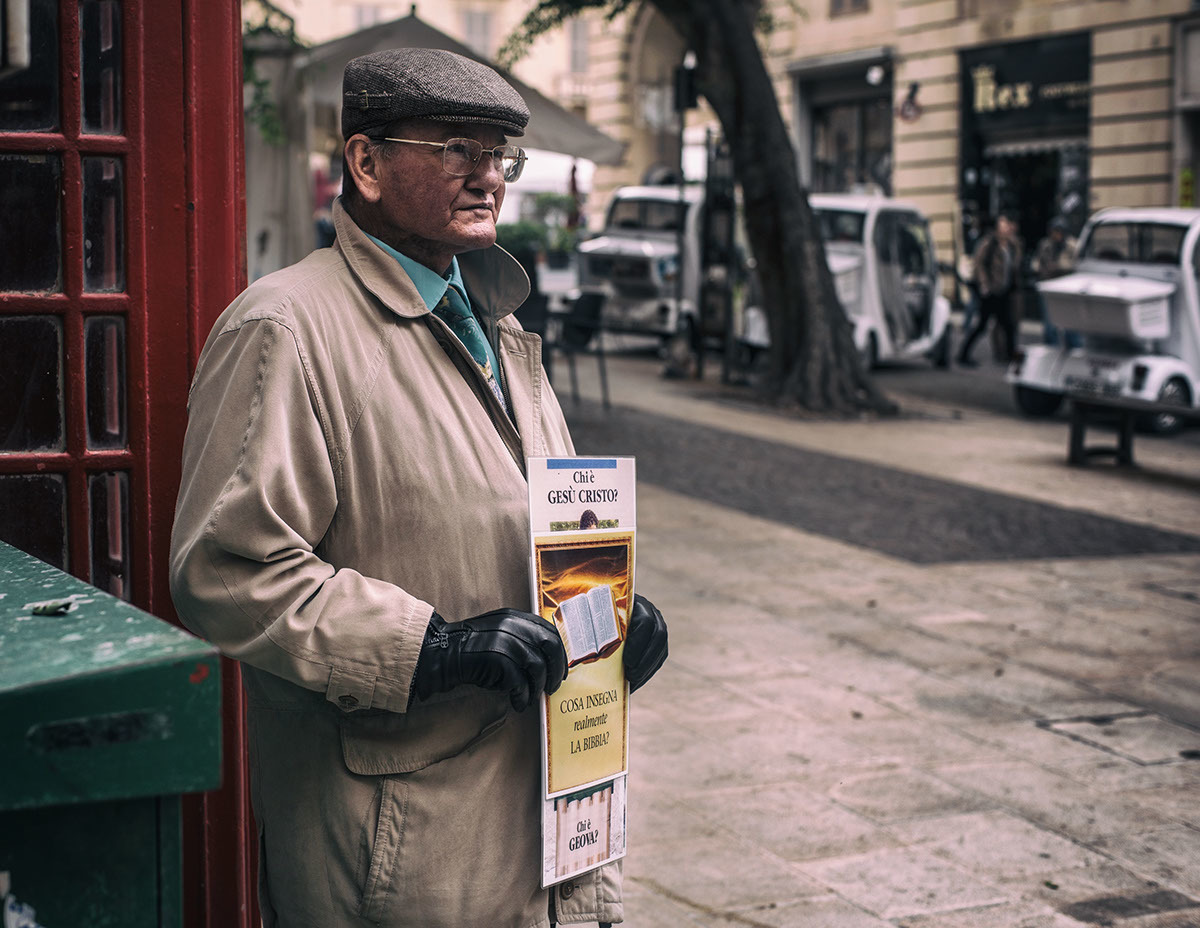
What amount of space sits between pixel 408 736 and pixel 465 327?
61cm

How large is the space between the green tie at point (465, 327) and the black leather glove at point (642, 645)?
1.24 feet

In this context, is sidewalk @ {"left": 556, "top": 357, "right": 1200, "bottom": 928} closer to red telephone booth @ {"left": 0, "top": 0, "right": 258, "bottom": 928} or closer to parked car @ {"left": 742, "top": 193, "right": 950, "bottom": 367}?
red telephone booth @ {"left": 0, "top": 0, "right": 258, "bottom": 928}

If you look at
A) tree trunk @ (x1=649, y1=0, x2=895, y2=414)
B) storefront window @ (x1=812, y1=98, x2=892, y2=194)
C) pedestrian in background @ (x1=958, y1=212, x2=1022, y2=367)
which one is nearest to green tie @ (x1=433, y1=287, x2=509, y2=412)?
tree trunk @ (x1=649, y1=0, x2=895, y2=414)

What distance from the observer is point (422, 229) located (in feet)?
6.88

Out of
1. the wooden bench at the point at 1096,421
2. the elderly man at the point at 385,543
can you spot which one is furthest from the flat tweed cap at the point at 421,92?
the wooden bench at the point at 1096,421

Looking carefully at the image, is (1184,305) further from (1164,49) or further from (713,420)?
(1164,49)

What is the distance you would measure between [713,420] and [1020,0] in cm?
1397

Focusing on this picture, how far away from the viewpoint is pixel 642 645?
2213mm

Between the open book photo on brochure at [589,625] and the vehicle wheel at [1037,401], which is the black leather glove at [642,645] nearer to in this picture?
the open book photo on brochure at [589,625]

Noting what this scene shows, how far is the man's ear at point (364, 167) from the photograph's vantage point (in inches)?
82.0

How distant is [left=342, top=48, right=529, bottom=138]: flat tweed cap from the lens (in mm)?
2008

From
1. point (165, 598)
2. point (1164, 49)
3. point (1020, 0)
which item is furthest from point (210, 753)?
point (1020, 0)

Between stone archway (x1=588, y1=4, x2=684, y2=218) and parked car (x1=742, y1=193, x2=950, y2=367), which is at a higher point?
stone archway (x1=588, y1=4, x2=684, y2=218)

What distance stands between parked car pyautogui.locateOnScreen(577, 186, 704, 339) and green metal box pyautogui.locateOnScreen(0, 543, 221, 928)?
50.9 feet
